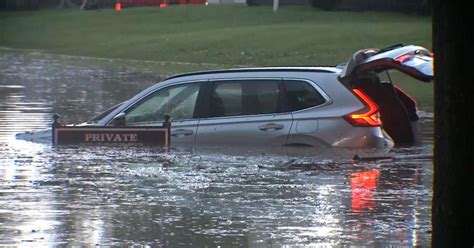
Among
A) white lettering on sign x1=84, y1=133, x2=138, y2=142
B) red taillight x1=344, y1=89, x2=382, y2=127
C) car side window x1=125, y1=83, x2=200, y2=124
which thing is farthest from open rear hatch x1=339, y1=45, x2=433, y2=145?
white lettering on sign x1=84, y1=133, x2=138, y2=142

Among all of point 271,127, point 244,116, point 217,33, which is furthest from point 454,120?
point 217,33

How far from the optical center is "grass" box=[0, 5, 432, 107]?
129ft

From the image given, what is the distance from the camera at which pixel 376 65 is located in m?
13.0

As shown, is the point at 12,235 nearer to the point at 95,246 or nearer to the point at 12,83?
the point at 95,246

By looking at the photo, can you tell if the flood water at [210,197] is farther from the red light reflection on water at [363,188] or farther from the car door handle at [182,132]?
the car door handle at [182,132]

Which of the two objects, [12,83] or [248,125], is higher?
[248,125]

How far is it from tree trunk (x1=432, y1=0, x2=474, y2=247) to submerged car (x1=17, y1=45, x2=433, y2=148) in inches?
263

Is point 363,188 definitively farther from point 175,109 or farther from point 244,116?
point 175,109

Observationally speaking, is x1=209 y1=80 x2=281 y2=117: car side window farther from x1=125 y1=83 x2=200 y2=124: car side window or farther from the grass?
the grass

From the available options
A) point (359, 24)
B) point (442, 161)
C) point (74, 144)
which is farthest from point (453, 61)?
point (359, 24)

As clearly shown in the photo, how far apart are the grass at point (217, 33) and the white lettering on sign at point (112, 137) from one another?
2216 centimetres

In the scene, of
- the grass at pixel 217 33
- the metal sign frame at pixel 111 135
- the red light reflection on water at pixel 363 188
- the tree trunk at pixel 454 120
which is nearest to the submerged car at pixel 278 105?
the metal sign frame at pixel 111 135

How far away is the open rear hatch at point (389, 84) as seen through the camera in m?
13.0

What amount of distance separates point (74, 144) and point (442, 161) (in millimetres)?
8490
